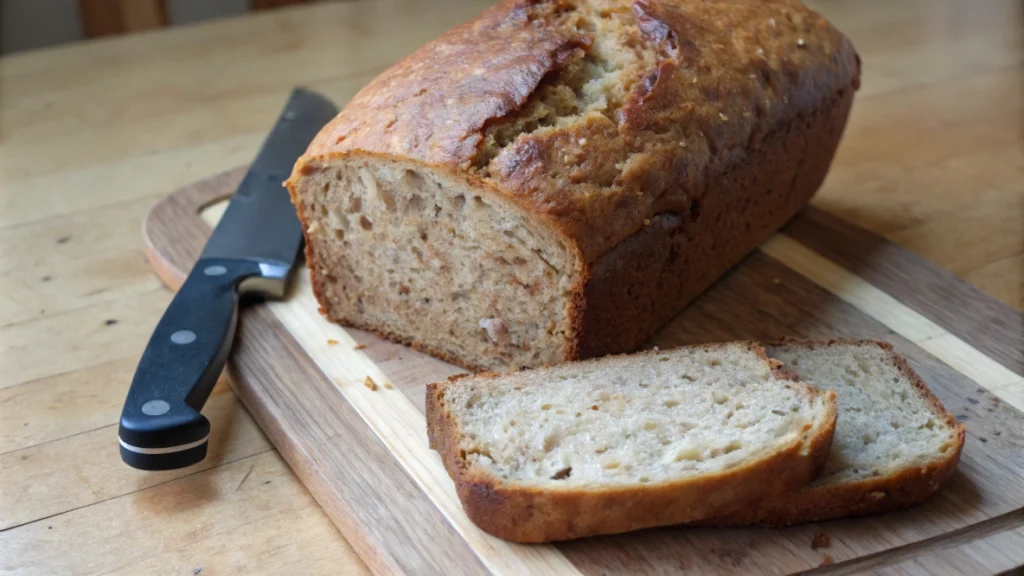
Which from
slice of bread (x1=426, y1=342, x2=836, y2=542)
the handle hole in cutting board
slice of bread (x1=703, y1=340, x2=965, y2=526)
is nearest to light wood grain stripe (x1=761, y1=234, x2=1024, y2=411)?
slice of bread (x1=703, y1=340, x2=965, y2=526)

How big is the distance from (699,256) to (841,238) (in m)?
0.60

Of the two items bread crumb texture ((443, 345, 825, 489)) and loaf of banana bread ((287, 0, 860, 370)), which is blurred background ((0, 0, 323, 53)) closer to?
loaf of banana bread ((287, 0, 860, 370))

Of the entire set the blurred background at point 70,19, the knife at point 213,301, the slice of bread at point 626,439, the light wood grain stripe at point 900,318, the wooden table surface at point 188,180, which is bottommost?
the blurred background at point 70,19

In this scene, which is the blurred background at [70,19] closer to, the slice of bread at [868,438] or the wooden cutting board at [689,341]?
the wooden cutting board at [689,341]

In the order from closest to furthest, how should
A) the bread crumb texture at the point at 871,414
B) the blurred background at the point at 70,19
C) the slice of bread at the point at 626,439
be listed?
the slice of bread at the point at 626,439, the bread crumb texture at the point at 871,414, the blurred background at the point at 70,19

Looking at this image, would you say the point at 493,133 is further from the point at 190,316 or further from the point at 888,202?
the point at 888,202

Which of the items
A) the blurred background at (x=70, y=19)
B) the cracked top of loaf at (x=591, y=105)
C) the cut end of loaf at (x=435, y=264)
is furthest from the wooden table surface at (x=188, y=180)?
the cracked top of loaf at (x=591, y=105)

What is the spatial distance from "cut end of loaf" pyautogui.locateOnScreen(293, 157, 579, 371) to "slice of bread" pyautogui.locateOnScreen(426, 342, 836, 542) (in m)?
0.21

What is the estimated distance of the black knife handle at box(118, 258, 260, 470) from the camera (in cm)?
207

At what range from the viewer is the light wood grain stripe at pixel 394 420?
191 centimetres

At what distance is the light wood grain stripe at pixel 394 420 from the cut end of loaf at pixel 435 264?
95 mm

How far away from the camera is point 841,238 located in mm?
3059

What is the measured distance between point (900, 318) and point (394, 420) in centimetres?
133

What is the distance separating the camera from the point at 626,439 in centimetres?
202
